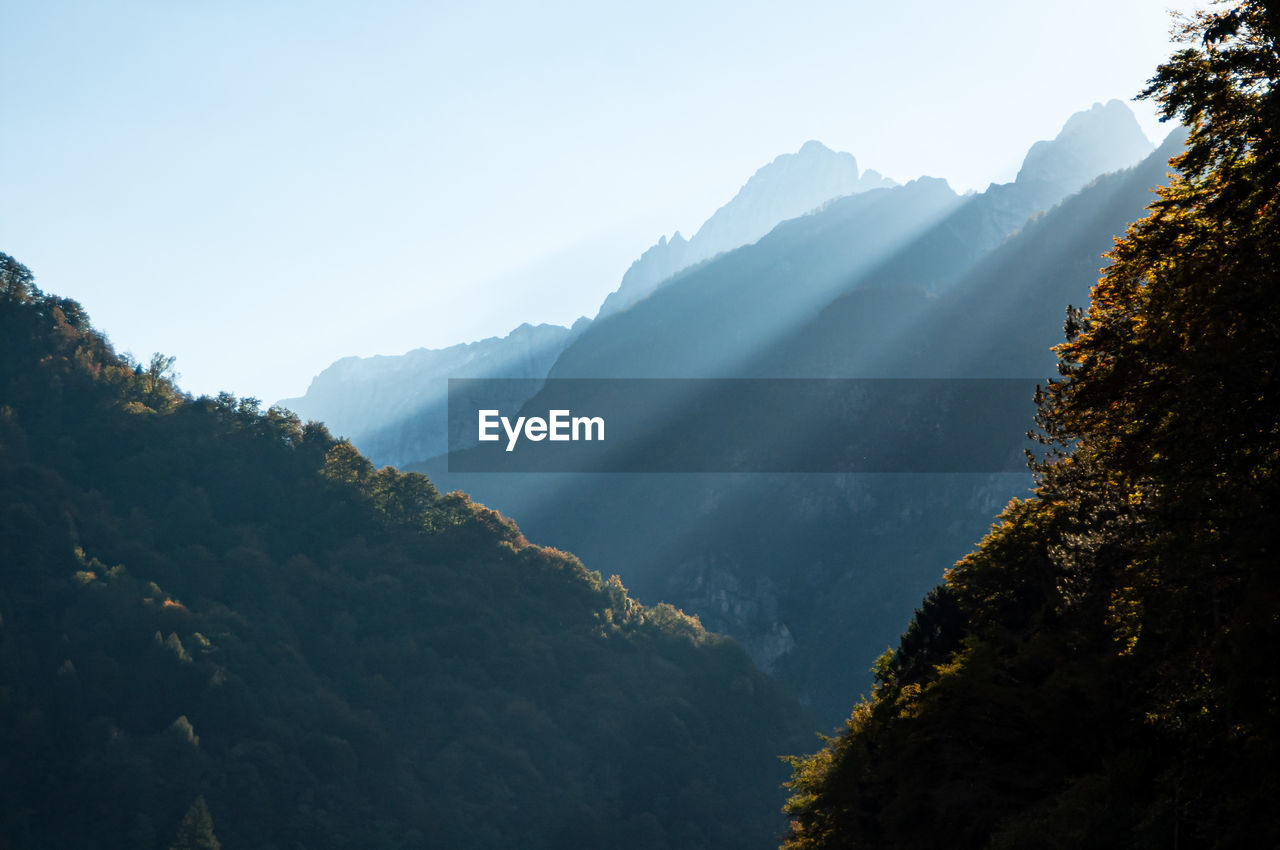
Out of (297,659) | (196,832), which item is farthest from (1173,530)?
(297,659)

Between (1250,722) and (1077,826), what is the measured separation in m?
6.47

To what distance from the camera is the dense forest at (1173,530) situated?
12.6 meters

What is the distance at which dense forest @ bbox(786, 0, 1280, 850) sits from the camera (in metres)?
12.6

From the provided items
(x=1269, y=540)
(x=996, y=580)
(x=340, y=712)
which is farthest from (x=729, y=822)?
(x=1269, y=540)

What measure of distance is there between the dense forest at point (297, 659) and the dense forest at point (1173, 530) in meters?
71.2

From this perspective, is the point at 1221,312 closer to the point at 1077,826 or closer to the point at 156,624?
the point at 1077,826

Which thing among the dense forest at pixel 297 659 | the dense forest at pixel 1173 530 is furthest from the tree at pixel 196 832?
the dense forest at pixel 1173 530

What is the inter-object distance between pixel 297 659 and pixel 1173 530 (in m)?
102

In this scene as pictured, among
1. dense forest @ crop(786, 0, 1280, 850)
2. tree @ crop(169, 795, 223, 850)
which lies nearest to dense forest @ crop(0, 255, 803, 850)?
tree @ crop(169, 795, 223, 850)

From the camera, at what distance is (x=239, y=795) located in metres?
80.1

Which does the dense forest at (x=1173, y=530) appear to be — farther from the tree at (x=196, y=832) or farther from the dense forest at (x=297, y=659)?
the dense forest at (x=297, y=659)

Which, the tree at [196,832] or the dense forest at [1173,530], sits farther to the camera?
the tree at [196,832]

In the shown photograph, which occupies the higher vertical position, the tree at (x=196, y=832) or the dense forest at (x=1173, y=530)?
the dense forest at (x=1173, y=530)

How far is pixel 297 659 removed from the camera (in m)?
100
